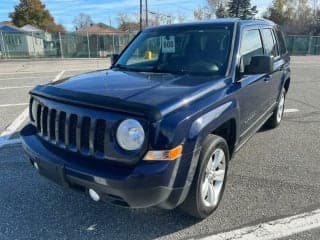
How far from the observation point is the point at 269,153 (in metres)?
4.95

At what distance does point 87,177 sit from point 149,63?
6.29 feet

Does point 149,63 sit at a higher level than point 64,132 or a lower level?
higher

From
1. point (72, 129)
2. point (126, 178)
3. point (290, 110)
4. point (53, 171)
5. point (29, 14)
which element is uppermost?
point (29, 14)

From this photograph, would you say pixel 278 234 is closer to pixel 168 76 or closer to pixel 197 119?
pixel 197 119

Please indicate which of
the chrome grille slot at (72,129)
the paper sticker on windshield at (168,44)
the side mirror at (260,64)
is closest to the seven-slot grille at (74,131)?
the chrome grille slot at (72,129)

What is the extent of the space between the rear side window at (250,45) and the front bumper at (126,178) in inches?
70.0

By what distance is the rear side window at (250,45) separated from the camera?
Result: 13.0 ft

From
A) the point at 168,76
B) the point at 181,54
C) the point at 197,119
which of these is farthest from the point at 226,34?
the point at 197,119

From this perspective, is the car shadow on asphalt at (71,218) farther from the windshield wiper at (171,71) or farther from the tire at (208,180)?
the windshield wiper at (171,71)

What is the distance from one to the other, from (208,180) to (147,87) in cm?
106

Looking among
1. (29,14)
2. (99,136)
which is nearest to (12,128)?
(99,136)

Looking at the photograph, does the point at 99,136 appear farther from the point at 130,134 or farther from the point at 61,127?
the point at 61,127

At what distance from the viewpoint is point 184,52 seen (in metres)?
3.97

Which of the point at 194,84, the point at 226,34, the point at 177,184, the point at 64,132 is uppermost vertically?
the point at 226,34
